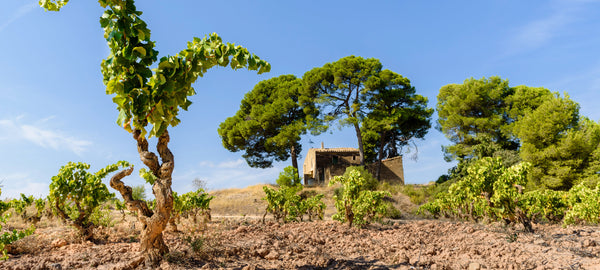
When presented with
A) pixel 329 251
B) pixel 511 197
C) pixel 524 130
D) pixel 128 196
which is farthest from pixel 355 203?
pixel 524 130

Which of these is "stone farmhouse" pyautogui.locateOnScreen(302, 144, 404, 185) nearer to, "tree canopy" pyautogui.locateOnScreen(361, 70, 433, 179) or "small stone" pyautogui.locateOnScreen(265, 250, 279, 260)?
"tree canopy" pyautogui.locateOnScreen(361, 70, 433, 179)

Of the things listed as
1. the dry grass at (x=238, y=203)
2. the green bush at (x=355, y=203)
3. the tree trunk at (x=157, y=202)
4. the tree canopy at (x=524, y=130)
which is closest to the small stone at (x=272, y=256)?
the tree trunk at (x=157, y=202)

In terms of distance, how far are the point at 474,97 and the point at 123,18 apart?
29696 millimetres

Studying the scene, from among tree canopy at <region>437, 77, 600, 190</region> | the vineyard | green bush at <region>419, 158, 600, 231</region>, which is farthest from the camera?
tree canopy at <region>437, 77, 600, 190</region>

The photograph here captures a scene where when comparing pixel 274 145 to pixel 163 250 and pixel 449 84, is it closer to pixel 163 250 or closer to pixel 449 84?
pixel 449 84

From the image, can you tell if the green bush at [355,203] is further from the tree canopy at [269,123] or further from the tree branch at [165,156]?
the tree canopy at [269,123]

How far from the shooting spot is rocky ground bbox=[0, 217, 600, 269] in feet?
13.8

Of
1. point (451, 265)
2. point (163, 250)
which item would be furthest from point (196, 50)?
point (451, 265)

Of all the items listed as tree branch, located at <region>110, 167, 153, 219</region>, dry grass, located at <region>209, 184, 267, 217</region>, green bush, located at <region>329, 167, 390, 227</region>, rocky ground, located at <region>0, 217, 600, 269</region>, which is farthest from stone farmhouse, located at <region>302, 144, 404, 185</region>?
tree branch, located at <region>110, 167, 153, 219</region>

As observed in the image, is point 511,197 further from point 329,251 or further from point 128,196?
point 128,196

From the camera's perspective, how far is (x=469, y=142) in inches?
1085

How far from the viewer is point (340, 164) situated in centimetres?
2855

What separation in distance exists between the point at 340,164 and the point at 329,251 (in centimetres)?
2338

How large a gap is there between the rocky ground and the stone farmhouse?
70.0 feet
